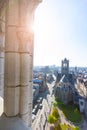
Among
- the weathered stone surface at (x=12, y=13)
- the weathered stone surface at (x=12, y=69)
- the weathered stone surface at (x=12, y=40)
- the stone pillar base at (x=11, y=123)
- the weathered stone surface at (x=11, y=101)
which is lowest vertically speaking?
the stone pillar base at (x=11, y=123)

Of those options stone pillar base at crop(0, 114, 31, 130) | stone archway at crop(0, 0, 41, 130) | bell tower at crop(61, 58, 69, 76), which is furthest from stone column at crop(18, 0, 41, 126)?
bell tower at crop(61, 58, 69, 76)

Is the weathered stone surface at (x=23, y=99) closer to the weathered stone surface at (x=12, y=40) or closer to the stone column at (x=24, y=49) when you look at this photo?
the stone column at (x=24, y=49)

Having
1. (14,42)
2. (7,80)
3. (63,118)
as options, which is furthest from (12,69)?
(63,118)

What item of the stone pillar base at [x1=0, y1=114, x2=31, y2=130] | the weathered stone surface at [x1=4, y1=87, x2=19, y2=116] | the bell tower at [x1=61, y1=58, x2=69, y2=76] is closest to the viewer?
the stone pillar base at [x1=0, y1=114, x2=31, y2=130]

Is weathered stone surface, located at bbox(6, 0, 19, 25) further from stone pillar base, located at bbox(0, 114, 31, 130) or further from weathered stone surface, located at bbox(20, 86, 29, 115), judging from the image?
stone pillar base, located at bbox(0, 114, 31, 130)

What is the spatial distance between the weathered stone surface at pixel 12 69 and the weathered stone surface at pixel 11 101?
0.06 metres

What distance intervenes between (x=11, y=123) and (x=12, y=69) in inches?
16.8

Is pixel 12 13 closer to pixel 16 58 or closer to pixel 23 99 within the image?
pixel 16 58

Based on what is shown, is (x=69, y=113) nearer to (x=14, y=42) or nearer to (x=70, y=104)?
(x=70, y=104)

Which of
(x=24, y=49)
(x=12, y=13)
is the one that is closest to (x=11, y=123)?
(x=24, y=49)

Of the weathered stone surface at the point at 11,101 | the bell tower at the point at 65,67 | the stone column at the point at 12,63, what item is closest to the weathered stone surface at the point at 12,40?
the stone column at the point at 12,63

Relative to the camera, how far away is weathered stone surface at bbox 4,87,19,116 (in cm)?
165

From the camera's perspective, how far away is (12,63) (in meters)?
1.67

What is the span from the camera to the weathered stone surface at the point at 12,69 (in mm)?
1667
